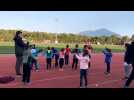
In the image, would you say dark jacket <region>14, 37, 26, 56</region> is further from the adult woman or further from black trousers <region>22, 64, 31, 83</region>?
black trousers <region>22, 64, 31, 83</region>

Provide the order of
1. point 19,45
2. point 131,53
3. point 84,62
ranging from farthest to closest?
point 19,45 → point 131,53 → point 84,62

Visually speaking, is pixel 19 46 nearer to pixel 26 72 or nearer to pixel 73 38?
pixel 26 72

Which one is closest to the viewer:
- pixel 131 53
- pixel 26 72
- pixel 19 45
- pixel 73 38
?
pixel 131 53

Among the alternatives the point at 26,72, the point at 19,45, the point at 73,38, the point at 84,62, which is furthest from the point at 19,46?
the point at 73,38

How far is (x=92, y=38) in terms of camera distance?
72250mm

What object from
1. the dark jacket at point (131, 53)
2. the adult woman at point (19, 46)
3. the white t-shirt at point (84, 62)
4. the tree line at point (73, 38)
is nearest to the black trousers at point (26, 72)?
the adult woman at point (19, 46)

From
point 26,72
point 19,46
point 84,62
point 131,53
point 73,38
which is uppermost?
point 19,46

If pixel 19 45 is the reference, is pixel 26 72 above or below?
below

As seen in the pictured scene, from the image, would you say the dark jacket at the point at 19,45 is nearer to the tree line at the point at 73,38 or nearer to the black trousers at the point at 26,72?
the black trousers at the point at 26,72

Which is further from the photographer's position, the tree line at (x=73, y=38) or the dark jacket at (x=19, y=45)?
the tree line at (x=73, y=38)

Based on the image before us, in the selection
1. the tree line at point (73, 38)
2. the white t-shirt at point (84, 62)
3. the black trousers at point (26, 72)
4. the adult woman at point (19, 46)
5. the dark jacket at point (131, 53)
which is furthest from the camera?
the tree line at point (73, 38)
